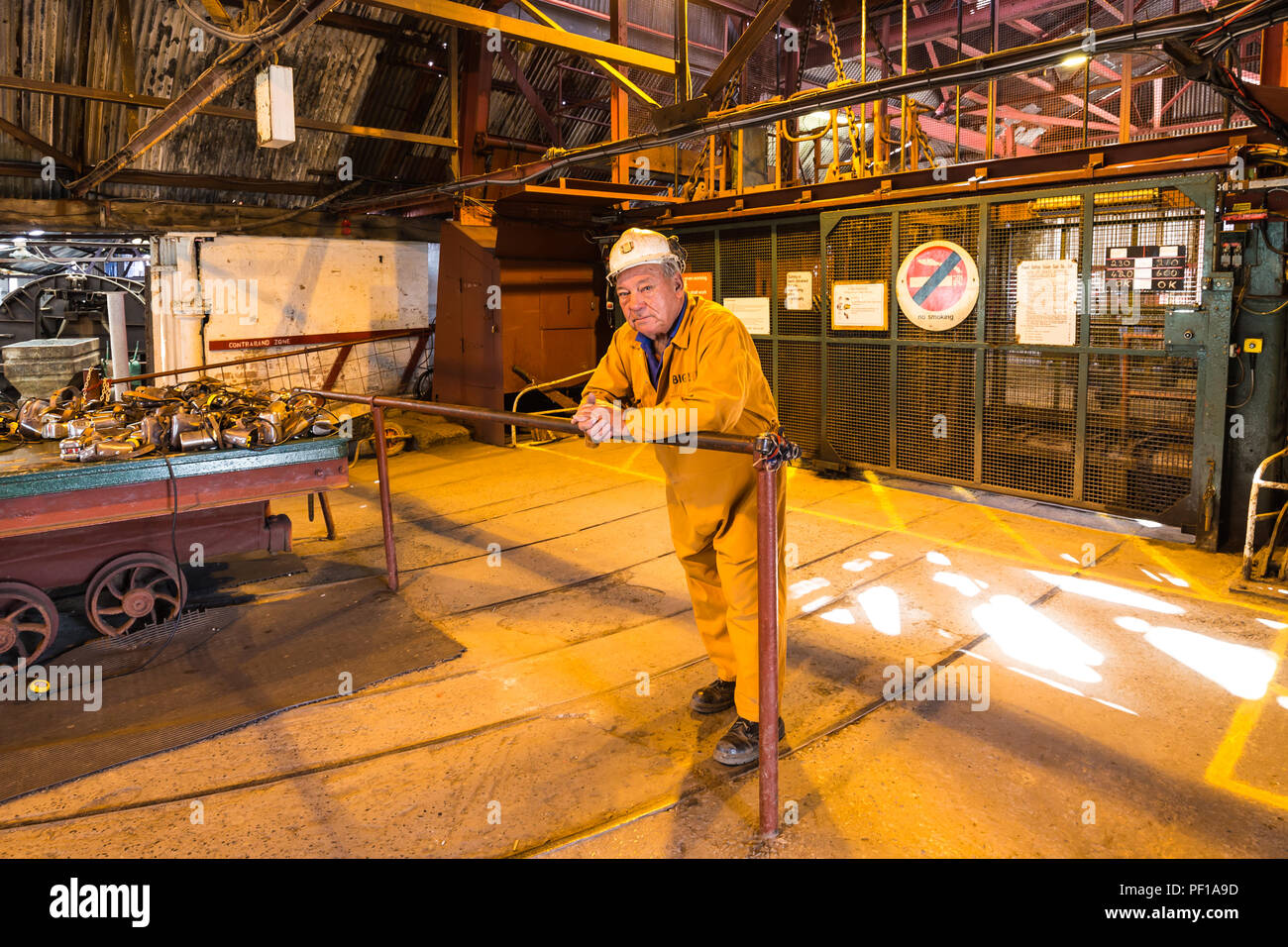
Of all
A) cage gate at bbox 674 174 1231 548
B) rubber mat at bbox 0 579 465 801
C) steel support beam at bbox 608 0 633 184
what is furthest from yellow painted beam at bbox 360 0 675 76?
rubber mat at bbox 0 579 465 801

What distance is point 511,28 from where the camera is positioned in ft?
25.9

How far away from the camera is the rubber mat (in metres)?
3.96

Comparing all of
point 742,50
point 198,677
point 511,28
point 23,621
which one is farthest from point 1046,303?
point 23,621

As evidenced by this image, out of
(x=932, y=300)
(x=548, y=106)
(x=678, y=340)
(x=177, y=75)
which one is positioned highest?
(x=548, y=106)

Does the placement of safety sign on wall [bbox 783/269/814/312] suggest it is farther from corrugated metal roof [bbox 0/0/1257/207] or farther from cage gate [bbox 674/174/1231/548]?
corrugated metal roof [bbox 0/0/1257/207]

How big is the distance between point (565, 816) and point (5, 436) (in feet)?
17.2

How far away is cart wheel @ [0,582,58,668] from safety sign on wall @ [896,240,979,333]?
7747mm

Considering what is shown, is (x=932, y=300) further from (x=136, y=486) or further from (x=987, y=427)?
(x=136, y=486)

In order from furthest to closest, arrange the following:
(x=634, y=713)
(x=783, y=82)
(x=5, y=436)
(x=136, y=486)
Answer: (x=783, y=82) → (x=5, y=436) → (x=136, y=486) → (x=634, y=713)

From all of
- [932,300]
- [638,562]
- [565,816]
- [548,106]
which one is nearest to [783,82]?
[548,106]

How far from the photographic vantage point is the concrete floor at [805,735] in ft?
10.4

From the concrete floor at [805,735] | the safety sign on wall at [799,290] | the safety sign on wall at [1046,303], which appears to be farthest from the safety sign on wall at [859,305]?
the concrete floor at [805,735]

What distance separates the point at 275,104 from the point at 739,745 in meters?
5.42

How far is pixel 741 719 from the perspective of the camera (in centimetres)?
369
